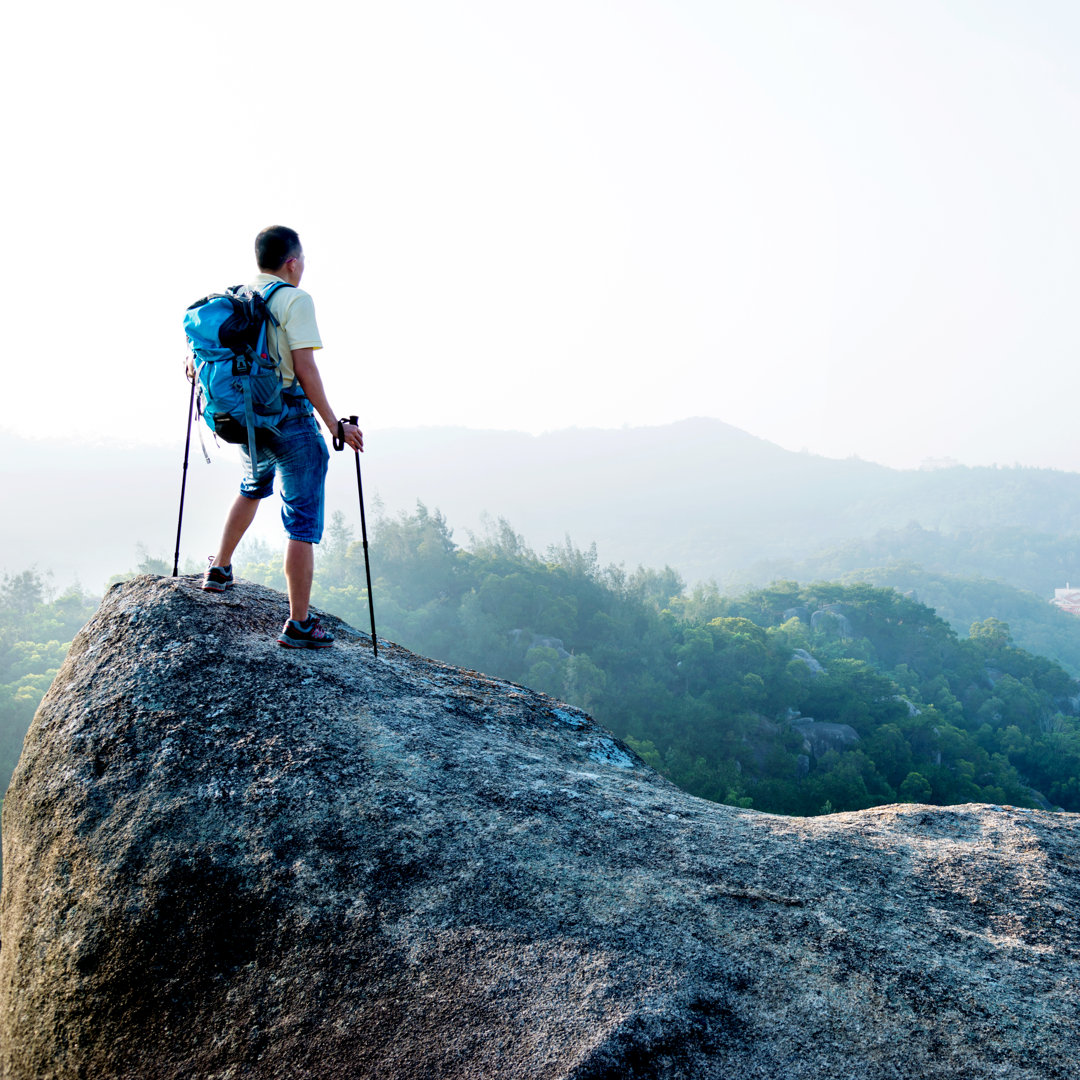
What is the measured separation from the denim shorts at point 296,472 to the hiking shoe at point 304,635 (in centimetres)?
62

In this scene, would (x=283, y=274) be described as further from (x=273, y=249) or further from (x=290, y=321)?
(x=290, y=321)

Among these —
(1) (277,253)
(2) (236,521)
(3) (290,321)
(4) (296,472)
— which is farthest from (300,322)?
(2) (236,521)

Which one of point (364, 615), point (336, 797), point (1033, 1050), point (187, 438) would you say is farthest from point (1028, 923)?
point (364, 615)

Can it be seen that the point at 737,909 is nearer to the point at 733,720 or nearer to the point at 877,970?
the point at 877,970

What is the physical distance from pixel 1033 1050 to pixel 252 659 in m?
4.02

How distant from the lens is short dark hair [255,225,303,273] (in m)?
4.53

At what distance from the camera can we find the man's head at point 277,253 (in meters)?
4.53

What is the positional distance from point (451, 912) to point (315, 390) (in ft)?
9.61

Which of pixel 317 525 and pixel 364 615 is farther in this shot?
pixel 364 615

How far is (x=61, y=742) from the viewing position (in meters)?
4.09

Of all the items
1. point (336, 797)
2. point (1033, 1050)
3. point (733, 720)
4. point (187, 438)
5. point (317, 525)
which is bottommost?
point (733, 720)

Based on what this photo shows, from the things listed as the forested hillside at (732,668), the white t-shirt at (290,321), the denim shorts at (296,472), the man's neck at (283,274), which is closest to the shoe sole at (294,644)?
the denim shorts at (296,472)

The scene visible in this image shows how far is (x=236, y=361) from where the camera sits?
4.40 m

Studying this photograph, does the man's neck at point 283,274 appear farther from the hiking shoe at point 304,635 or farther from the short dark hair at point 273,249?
the hiking shoe at point 304,635
